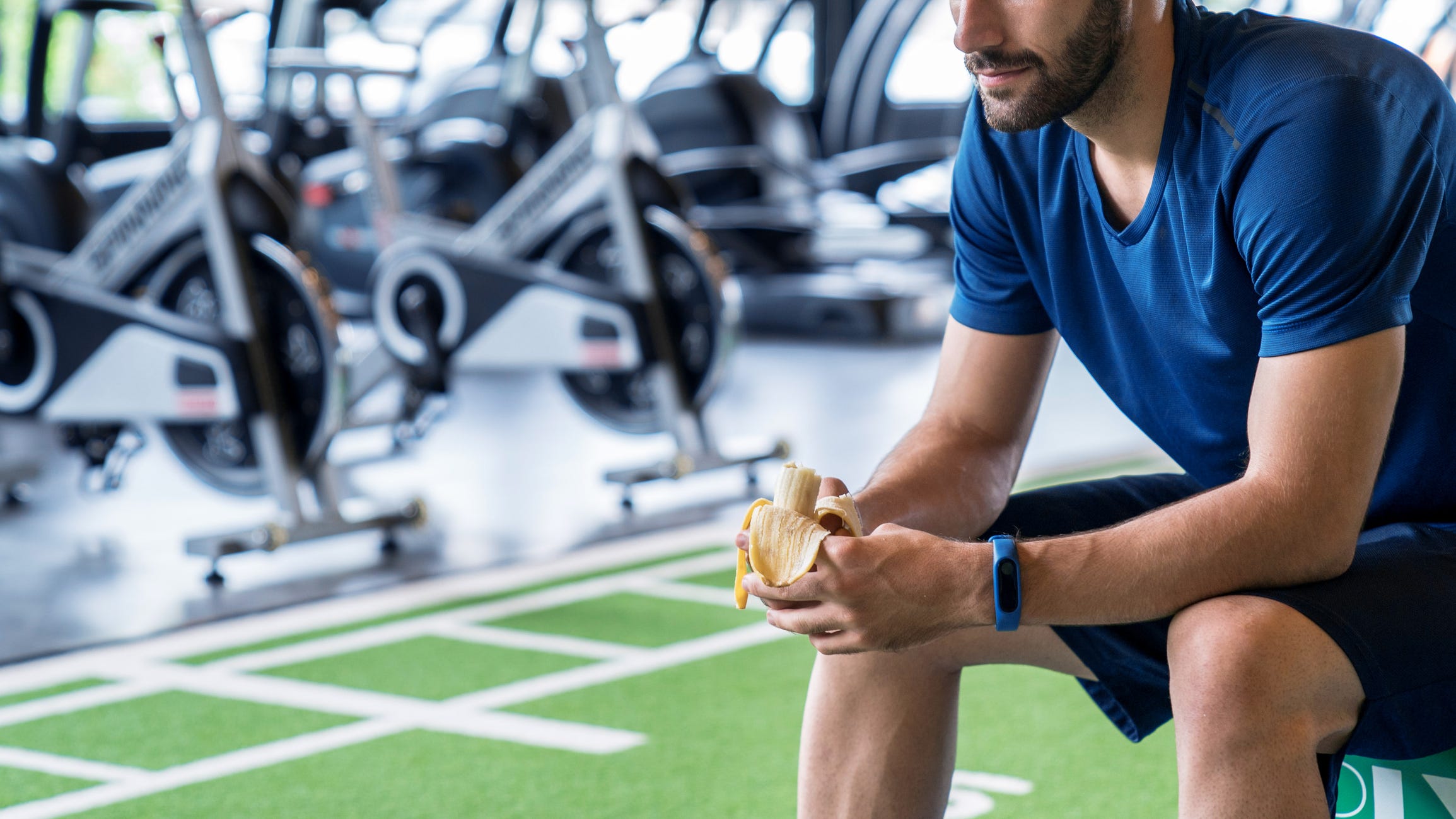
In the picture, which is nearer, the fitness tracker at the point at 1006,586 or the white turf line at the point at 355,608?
the fitness tracker at the point at 1006,586

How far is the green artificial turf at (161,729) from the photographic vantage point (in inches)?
90.2

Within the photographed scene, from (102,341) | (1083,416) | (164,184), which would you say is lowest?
(1083,416)

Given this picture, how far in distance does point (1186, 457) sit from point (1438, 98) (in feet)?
1.29

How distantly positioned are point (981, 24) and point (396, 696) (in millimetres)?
1672

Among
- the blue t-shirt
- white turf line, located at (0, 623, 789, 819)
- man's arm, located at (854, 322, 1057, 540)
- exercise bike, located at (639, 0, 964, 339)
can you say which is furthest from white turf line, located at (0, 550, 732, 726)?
exercise bike, located at (639, 0, 964, 339)

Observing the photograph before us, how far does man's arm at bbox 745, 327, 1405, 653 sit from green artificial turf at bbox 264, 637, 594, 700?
59.7 inches

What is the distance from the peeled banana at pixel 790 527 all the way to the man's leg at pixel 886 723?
0.59 feet

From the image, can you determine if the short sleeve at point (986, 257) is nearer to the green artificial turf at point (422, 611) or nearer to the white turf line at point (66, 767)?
the white turf line at point (66, 767)

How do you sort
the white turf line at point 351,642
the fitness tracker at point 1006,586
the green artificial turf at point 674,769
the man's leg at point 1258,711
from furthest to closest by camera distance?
1. the white turf line at point 351,642
2. the green artificial turf at point 674,769
3. the fitness tracker at point 1006,586
4. the man's leg at point 1258,711

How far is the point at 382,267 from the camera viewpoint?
4.51 meters

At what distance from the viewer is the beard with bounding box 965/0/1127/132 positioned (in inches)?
50.3

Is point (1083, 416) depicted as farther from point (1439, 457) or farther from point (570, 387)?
point (1439, 457)

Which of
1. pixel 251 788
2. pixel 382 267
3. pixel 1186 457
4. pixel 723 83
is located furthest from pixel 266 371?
pixel 723 83

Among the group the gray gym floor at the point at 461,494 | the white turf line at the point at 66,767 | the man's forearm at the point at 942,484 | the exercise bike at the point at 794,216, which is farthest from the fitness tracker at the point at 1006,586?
the exercise bike at the point at 794,216
